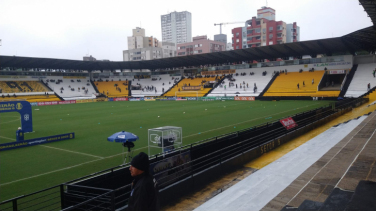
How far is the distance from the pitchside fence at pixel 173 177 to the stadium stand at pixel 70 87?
199 ft

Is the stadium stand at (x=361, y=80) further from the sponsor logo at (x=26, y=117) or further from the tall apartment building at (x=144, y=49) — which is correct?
the tall apartment building at (x=144, y=49)

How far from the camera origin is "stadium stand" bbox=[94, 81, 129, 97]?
238 feet

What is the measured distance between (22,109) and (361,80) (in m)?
52.2

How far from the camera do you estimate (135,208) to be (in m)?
3.28

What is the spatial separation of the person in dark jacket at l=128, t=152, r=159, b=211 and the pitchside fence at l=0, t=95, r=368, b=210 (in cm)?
145

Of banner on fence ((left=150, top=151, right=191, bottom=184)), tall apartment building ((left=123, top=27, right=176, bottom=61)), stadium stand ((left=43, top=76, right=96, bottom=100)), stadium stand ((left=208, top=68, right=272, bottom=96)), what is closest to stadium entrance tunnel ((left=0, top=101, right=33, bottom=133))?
banner on fence ((left=150, top=151, right=191, bottom=184))

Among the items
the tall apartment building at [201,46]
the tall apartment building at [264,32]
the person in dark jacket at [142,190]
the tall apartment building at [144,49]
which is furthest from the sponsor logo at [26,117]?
the tall apartment building at [201,46]

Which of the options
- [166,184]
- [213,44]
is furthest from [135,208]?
[213,44]

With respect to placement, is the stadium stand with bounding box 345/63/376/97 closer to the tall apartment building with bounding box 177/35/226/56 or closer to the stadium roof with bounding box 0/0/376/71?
the stadium roof with bounding box 0/0/376/71

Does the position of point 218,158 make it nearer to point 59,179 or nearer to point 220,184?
point 220,184

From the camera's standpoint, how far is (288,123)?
1588 centimetres

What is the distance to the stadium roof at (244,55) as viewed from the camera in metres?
45.8

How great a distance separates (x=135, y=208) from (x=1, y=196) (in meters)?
7.95

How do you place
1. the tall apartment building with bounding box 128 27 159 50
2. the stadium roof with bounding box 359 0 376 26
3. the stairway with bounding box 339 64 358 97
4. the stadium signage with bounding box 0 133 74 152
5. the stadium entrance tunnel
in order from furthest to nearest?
1. the tall apartment building with bounding box 128 27 159 50
2. the stairway with bounding box 339 64 358 97
3. the stadium roof with bounding box 359 0 376 26
4. the stadium entrance tunnel
5. the stadium signage with bounding box 0 133 74 152
